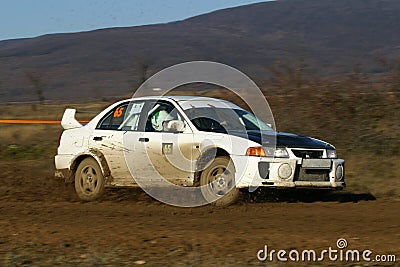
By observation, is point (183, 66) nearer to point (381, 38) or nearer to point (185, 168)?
point (185, 168)

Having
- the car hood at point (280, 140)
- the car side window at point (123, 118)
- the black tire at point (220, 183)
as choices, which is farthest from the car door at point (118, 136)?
the car hood at point (280, 140)

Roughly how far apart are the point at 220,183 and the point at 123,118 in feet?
6.73

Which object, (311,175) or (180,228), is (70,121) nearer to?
(311,175)

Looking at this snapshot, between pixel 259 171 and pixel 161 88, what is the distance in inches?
83.4

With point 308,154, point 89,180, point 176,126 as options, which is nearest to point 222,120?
point 176,126

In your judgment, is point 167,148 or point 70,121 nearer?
point 167,148

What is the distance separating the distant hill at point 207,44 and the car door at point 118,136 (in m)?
81.0

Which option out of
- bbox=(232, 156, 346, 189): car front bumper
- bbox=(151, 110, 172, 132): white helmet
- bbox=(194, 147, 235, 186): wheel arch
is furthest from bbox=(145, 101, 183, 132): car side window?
bbox=(232, 156, 346, 189): car front bumper

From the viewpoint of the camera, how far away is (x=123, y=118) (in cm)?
1191

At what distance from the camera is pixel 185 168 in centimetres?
1094

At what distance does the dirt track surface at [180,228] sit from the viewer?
24.7 ft

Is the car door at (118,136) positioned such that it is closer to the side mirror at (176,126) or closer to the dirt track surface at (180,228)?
the dirt track surface at (180,228)

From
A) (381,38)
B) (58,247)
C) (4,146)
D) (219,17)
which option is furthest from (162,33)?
(58,247)

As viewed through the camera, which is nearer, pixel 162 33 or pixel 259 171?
pixel 259 171
